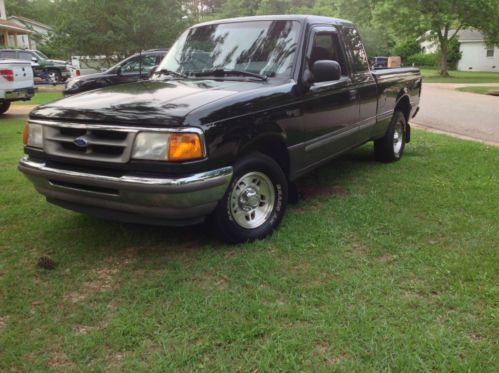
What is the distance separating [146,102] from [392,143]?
4258 millimetres

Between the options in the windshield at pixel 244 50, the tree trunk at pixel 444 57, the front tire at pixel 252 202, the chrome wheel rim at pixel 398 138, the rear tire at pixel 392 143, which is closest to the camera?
the front tire at pixel 252 202

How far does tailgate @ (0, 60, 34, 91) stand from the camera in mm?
11221

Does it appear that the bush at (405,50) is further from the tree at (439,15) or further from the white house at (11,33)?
the white house at (11,33)

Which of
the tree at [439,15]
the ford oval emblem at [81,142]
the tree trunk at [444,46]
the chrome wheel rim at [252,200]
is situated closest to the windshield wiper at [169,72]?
the chrome wheel rim at [252,200]

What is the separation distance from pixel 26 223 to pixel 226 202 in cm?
211

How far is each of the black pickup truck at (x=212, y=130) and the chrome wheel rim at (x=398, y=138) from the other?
1772 mm

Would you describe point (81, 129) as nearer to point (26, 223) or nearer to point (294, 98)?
point (26, 223)

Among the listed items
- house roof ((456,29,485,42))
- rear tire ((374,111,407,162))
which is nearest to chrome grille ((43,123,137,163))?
rear tire ((374,111,407,162))

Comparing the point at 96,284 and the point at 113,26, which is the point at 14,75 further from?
the point at 113,26

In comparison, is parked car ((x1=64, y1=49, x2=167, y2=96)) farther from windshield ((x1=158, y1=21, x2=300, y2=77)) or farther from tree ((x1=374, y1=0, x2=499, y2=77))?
tree ((x1=374, y1=0, x2=499, y2=77))

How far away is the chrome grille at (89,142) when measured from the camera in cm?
333

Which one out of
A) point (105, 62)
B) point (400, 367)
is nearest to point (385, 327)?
point (400, 367)

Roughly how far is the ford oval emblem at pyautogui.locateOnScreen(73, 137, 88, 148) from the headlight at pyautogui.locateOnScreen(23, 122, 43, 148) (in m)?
0.47

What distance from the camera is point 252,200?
4.02m
